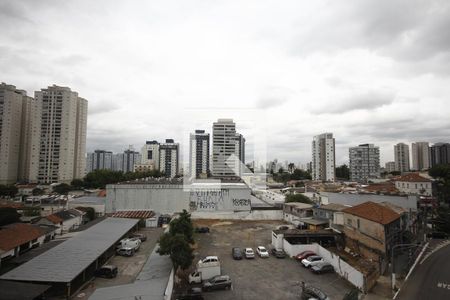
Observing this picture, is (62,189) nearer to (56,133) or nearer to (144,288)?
(56,133)

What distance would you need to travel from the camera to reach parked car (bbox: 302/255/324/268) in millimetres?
17516

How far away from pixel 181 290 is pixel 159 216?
707 inches

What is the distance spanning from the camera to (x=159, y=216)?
3170 centimetres

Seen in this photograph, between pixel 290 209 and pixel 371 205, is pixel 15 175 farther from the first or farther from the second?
pixel 371 205

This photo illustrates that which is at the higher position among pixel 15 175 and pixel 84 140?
pixel 84 140

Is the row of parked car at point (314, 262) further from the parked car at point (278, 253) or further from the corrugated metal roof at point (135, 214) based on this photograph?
the corrugated metal roof at point (135, 214)

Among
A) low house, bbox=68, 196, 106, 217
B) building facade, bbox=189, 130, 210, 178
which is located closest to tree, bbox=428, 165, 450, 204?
low house, bbox=68, 196, 106, 217

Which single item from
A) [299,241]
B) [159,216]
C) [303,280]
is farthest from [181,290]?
[159,216]

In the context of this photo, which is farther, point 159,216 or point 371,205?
point 159,216

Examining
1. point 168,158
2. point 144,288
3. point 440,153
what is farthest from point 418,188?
point 168,158

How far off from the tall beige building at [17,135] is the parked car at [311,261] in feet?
236

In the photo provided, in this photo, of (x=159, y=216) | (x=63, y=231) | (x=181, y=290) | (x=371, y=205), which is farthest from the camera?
(x=159, y=216)

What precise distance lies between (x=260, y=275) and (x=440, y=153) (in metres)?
119

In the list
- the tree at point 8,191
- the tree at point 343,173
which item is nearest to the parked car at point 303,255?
the tree at point 8,191
